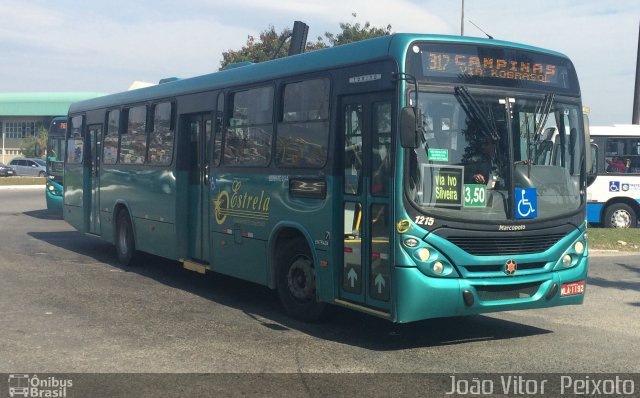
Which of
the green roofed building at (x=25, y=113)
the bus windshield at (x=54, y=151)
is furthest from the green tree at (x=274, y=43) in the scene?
the green roofed building at (x=25, y=113)

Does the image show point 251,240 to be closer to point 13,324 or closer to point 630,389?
point 13,324

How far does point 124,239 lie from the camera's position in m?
14.7

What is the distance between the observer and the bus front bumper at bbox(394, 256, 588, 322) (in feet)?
25.5

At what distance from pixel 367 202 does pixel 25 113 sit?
268 ft

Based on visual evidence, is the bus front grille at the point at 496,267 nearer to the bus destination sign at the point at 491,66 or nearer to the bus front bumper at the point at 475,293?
the bus front bumper at the point at 475,293

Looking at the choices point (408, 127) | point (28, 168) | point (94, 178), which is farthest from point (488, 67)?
point (28, 168)

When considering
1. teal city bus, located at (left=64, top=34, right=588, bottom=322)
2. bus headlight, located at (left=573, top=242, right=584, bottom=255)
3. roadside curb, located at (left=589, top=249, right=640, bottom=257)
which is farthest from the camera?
roadside curb, located at (left=589, top=249, right=640, bottom=257)

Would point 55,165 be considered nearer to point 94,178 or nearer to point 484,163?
point 94,178

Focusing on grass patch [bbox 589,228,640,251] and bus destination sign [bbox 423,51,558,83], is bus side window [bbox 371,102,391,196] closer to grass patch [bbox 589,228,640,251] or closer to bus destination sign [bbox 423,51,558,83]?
bus destination sign [bbox 423,51,558,83]

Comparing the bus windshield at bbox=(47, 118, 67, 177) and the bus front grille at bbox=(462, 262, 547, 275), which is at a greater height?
the bus windshield at bbox=(47, 118, 67, 177)

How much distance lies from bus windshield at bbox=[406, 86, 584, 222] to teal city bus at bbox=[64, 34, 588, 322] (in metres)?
0.01

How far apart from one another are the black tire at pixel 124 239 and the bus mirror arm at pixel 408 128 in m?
7.81

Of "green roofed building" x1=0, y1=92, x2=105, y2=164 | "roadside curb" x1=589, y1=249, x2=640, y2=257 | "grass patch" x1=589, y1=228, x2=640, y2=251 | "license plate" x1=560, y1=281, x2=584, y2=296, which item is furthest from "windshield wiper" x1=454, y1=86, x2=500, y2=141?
"green roofed building" x1=0, y1=92, x2=105, y2=164

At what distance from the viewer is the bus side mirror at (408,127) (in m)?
7.59
